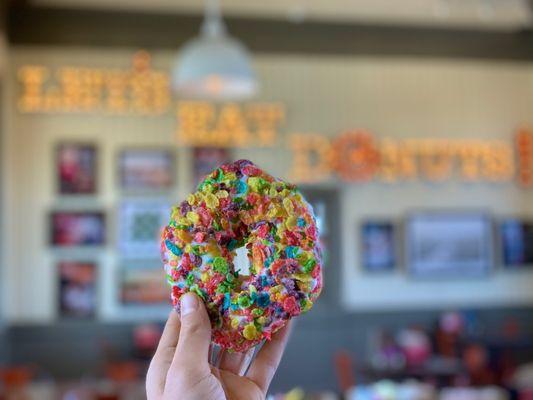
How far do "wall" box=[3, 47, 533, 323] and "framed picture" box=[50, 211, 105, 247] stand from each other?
108 millimetres

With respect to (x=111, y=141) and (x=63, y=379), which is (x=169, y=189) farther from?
(x=63, y=379)

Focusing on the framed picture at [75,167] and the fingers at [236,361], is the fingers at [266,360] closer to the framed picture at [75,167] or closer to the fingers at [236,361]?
the fingers at [236,361]

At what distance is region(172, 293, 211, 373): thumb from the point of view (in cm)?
94

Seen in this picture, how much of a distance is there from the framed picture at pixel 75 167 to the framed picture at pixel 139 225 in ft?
1.53

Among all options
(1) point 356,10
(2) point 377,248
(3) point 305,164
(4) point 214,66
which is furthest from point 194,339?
(1) point 356,10

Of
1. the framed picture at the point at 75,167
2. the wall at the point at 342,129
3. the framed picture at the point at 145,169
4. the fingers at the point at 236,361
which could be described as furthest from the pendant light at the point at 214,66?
the fingers at the point at 236,361

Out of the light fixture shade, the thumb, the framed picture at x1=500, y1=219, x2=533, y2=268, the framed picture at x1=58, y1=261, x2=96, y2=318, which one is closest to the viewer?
the thumb

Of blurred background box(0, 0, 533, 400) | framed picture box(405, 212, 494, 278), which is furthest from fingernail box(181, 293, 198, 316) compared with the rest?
framed picture box(405, 212, 494, 278)

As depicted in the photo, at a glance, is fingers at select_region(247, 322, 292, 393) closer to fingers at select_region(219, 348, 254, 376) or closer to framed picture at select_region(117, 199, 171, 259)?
fingers at select_region(219, 348, 254, 376)

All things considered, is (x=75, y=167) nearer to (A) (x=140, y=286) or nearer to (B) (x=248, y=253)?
(A) (x=140, y=286)

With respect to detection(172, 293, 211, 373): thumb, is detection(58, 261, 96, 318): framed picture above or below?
below

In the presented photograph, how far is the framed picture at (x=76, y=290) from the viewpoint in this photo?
24.7ft

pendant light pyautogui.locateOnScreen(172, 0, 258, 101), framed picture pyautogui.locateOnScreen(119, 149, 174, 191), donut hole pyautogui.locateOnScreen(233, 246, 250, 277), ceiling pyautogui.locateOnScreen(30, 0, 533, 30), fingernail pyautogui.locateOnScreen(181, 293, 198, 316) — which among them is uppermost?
ceiling pyautogui.locateOnScreen(30, 0, 533, 30)

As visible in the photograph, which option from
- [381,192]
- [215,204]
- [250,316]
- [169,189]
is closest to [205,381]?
[250,316]
